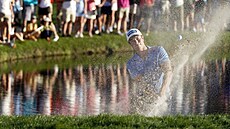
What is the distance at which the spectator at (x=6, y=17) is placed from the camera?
30578 millimetres

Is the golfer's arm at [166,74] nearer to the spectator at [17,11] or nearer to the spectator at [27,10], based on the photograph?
the spectator at [27,10]

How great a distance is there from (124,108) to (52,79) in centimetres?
714

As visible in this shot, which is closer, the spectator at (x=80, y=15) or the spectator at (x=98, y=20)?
the spectator at (x=80, y=15)

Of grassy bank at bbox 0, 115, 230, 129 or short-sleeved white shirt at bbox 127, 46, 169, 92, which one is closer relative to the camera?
grassy bank at bbox 0, 115, 230, 129

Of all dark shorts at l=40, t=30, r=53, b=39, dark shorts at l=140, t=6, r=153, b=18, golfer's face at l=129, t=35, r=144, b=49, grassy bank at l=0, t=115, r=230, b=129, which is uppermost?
dark shorts at l=140, t=6, r=153, b=18

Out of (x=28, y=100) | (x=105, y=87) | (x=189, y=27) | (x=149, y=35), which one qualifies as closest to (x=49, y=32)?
(x=149, y=35)

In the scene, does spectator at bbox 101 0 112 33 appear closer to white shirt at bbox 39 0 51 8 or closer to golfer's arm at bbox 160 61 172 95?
white shirt at bbox 39 0 51 8

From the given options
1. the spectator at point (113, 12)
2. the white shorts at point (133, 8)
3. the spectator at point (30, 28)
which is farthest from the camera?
the white shorts at point (133, 8)

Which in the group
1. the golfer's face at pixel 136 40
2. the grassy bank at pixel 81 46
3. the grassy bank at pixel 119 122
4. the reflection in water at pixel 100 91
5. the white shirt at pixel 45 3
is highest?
the white shirt at pixel 45 3

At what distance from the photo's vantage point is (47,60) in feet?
105

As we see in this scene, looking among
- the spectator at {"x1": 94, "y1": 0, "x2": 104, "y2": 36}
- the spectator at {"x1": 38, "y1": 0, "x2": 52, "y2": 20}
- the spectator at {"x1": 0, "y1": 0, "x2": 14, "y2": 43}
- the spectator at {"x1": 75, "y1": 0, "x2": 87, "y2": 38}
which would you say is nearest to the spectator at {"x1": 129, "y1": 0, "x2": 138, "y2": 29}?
the spectator at {"x1": 94, "y1": 0, "x2": 104, "y2": 36}

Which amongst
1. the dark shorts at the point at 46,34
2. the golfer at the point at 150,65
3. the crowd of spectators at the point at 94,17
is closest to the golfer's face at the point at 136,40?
the golfer at the point at 150,65

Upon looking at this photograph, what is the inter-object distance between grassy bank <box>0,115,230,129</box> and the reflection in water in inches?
32.3

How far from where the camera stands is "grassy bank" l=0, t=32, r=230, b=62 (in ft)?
103
